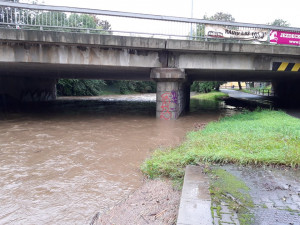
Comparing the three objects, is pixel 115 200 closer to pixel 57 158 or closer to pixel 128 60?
pixel 57 158

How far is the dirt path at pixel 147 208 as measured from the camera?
3141mm

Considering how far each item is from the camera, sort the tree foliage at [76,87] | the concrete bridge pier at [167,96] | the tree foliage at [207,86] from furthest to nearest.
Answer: the tree foliage at [207,86] → the tree foliage at [76,87] → the concrete bridge pier at [167,96]

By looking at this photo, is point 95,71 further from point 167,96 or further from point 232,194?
point 232,194

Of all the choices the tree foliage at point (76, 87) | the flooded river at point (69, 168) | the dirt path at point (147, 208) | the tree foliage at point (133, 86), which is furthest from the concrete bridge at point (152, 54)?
the tree foliage at point (133, 86)

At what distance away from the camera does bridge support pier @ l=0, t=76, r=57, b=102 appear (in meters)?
17.0

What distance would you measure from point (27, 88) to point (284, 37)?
18.9m

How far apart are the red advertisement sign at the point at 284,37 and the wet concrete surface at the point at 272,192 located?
9767 mm

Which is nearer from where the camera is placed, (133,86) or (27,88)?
(27,88)

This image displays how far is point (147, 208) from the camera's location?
3.45 meters

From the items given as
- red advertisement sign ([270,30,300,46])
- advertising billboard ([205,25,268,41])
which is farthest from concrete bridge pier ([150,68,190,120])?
red advertisement sign ([270,30,300,46])

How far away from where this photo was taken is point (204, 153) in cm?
502

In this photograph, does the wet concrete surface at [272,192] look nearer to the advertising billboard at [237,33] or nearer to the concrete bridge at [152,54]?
the concrete bridge at [152,54]

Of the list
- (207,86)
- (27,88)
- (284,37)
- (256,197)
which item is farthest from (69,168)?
(207,86)

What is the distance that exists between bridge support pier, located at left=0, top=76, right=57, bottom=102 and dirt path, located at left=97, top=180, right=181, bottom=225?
16272 millimetres
